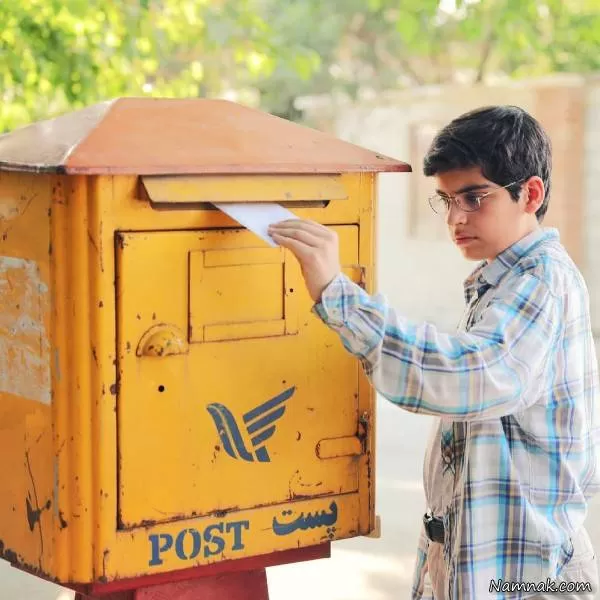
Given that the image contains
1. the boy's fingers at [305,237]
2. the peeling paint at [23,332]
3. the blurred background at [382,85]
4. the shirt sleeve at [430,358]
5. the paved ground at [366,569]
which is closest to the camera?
the shirt sleeve at [430,358]

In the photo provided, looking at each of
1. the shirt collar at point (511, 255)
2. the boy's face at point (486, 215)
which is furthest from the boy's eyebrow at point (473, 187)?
the shirt collar at point (511, 255)

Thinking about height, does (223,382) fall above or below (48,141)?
below

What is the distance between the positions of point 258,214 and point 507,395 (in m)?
0.56

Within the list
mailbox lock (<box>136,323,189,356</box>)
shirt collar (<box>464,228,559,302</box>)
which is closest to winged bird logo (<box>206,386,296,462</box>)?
mailbox lock (<box>136,323,189,356</box>)

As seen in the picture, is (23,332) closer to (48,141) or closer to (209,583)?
(48,141)

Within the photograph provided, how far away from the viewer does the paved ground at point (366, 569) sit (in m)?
3.96

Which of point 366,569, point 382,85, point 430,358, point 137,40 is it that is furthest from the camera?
point 382,85

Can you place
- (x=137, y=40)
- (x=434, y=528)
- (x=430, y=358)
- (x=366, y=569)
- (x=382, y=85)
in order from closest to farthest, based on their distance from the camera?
(x=430, y=358), (x=434, y=528), (x=366, y=569), (x=137, y=40), (x=382, y=85)

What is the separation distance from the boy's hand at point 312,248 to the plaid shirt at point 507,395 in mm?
33

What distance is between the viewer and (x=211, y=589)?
2.27 m

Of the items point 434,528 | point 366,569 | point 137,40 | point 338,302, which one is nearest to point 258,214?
point 338,302

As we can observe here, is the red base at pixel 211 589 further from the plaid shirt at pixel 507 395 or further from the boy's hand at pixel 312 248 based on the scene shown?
the boy's hand at pixel 312 248

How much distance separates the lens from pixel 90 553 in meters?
2.03

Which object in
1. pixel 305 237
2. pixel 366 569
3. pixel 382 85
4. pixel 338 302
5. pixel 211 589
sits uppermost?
pixel 382 85
